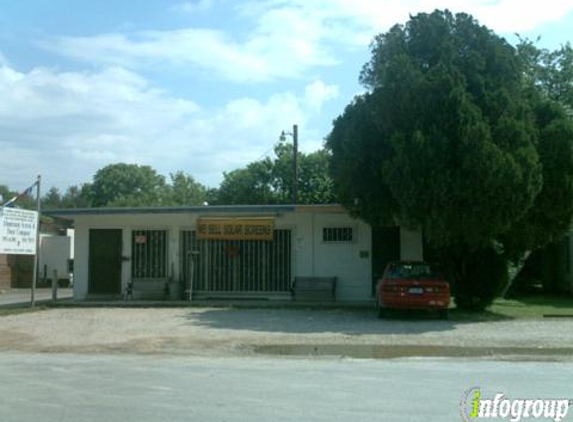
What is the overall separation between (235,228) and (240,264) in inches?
51.3

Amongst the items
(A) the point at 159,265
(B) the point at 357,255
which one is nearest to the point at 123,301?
(A) the point at 159,265

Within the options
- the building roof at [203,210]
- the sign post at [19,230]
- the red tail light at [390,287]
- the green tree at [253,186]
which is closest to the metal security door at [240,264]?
the building roof at [203,210]

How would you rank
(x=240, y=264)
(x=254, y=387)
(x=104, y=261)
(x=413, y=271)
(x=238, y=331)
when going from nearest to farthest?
(x=254, y=387)
(x=238, y=331)
(x=413, y=271)
(x=240, y=264)
(x=104, y=261)

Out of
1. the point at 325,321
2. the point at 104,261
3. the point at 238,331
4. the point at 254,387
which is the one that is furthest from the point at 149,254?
the point at 254,387

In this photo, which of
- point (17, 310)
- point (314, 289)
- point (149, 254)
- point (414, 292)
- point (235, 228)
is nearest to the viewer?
point (414, 292)

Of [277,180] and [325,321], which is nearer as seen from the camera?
[325,321]

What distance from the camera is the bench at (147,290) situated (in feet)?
81.9

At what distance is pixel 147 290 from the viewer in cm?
2497

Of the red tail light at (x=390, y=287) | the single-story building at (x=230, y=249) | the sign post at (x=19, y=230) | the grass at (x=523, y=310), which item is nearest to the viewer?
the red tail light at (x=390, y=287)

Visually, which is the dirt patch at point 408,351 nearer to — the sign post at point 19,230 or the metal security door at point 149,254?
the sign post at point 19,230

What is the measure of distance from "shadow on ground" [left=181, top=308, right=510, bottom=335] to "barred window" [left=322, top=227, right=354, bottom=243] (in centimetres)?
342

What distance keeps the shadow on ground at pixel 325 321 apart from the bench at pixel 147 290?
3509 millimetres

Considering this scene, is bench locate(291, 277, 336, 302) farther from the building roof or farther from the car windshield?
the car windshield

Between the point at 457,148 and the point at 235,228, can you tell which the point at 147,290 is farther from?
the point at 457,148
